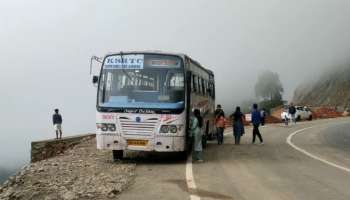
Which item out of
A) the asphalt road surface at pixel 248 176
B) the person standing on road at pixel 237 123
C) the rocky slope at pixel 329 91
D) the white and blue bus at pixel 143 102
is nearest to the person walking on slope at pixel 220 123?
the person standing on road at pixel 237 123

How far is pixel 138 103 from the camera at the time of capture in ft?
63.1

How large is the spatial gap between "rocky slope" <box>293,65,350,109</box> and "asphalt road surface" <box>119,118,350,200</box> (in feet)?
248

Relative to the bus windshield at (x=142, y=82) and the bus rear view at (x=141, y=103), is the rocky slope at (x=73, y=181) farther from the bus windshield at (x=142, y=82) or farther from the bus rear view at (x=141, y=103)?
the bus windshield at (x=142, y=82)

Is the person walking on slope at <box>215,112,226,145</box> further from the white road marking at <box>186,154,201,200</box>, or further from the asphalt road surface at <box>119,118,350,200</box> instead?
the white road marking at <box>186,154,201,200</box>

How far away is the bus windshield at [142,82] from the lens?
63.2 feet

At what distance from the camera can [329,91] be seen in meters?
108

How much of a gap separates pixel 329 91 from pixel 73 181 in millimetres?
96112

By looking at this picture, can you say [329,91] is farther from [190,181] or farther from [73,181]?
[73,181]

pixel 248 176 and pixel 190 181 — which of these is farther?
pixel 248 176

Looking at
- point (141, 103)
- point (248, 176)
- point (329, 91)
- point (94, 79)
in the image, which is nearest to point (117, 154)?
point (141, 103)

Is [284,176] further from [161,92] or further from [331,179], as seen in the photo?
[161,92]

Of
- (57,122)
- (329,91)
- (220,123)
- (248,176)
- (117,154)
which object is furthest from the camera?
(329,91)

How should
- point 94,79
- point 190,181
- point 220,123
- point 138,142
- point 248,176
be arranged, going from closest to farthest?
point 190,181, point 248,176, point 138,142, point 94,79, point 220,123

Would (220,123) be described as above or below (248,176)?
above
